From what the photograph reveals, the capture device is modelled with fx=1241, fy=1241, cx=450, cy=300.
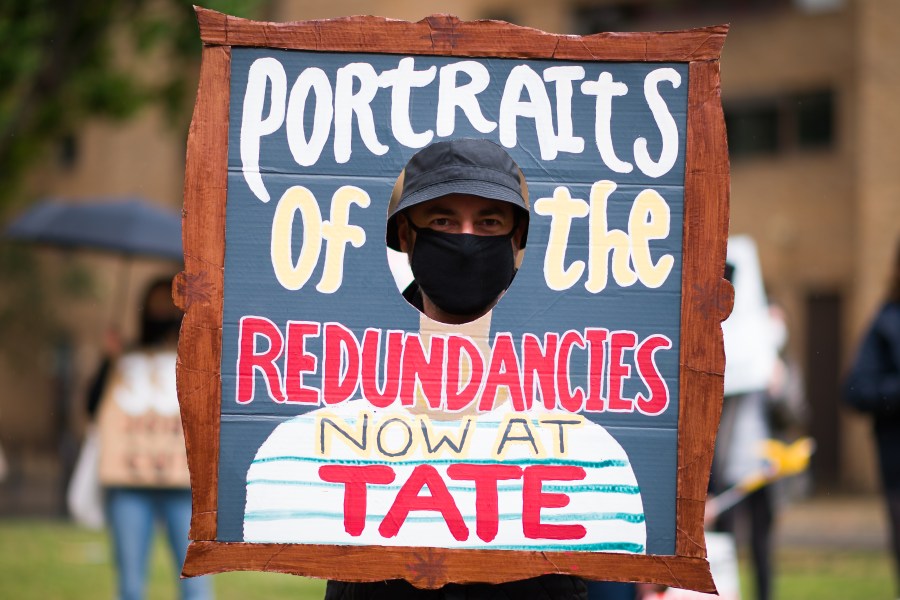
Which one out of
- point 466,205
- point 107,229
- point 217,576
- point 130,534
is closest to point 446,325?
point 466,205

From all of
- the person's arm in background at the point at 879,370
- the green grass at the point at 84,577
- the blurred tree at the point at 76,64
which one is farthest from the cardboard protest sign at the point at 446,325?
the green grass at the point at 84,577

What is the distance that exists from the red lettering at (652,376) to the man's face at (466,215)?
1.22ft

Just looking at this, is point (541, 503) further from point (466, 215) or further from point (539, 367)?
point (466, 215)

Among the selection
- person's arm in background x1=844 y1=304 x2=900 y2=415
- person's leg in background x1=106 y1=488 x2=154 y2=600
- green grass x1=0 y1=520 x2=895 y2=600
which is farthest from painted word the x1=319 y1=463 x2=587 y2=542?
green grass x1=0 y1=520 x2=895 y2=600

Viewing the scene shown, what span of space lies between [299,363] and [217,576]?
24.0ft

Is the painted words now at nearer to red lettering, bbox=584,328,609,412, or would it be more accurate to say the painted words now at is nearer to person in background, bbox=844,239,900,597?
red lettering, bbox=584,328,609,412

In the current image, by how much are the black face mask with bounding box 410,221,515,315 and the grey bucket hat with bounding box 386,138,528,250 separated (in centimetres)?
11

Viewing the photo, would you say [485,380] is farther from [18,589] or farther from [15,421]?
[15,421]

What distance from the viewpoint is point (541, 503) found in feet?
8.91

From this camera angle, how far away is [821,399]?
22719 millimetres

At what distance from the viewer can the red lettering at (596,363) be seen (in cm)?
274

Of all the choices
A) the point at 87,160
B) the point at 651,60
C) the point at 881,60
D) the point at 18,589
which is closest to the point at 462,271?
the point at 651,60

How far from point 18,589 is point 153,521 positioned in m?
3.46

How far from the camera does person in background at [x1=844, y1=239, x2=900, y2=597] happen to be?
610cm
